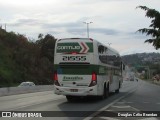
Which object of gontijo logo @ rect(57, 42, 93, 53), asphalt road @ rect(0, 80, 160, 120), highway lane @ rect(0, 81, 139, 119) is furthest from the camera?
gontijo logo @ rect(57, 42, 93, 53)

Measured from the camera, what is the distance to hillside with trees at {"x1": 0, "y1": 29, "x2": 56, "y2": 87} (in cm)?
7412

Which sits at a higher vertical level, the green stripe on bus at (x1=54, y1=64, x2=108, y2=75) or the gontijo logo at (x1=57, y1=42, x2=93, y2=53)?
the gontijo logo at (x1=57, y1=42, x2=93, y2=53)

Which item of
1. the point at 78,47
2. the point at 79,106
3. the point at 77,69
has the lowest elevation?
the point at 79,106

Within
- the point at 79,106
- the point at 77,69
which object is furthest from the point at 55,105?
the point at 77,69

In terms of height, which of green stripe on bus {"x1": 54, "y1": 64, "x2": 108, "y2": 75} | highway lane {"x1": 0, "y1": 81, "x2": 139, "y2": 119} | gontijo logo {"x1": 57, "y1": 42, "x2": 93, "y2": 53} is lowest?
highway lane {"x1": 0, "y1": 81, "x2": 139, "y2": 119}

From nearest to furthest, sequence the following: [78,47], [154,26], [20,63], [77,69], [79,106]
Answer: [79,106] → [77,69] → [78,47] → [154,26] → [20,63]

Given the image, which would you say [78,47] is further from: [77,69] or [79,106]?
[79,106]

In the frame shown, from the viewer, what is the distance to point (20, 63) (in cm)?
8119

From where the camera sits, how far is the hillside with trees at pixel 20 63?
2918 inches

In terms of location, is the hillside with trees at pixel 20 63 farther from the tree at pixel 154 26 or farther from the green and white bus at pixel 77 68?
the green and white bus at pixel 77 68

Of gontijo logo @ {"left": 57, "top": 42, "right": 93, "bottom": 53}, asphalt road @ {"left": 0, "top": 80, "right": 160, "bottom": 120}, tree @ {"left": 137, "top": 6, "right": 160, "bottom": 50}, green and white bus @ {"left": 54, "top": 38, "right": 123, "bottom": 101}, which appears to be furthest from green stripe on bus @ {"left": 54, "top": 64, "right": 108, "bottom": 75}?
tree @ {"left": 137, "top": 6, "right": 160, "bottom": 50}

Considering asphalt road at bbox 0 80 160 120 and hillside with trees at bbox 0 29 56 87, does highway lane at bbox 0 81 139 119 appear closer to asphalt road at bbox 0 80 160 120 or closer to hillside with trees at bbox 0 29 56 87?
asphalt road at bbox 0 80 160 120

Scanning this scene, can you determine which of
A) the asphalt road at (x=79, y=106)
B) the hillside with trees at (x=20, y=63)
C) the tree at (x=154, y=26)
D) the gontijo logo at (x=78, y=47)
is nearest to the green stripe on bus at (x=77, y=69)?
the gontijo logo at (x=78, y=47)

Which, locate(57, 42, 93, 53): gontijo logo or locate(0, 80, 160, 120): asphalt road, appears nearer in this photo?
locate(0, 80, 160, 120): asphalt road
